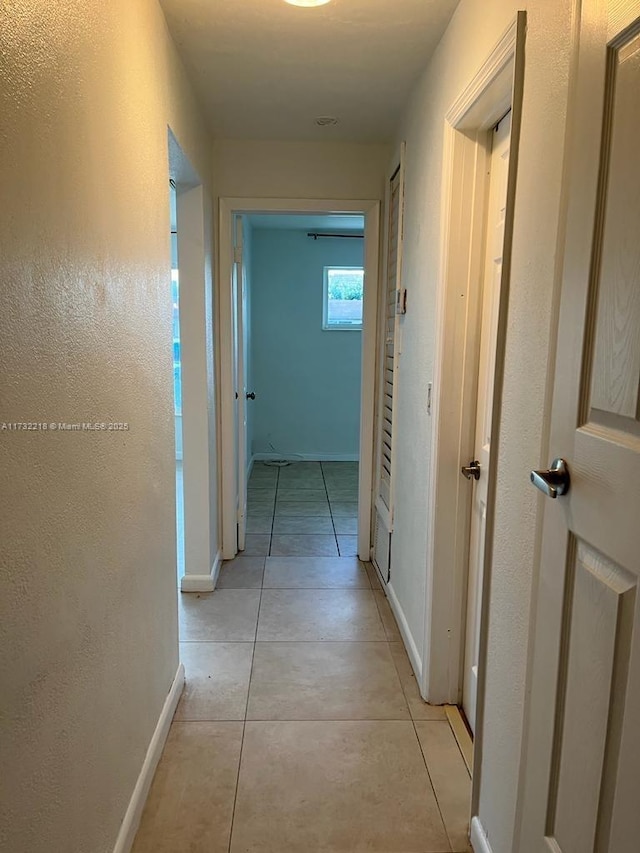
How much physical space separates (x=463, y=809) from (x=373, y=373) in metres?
2.18

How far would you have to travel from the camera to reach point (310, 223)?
5781mm

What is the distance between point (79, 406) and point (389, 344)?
210 cm

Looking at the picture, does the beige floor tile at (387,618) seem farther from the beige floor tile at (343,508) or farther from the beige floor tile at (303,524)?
the beige floor tile at (343,508)

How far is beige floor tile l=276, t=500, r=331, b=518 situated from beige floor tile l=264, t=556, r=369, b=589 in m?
0.89

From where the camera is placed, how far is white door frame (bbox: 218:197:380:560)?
3205mm

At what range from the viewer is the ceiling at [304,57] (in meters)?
1.85

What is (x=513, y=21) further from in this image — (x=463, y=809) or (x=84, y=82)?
(x=463, y=809)

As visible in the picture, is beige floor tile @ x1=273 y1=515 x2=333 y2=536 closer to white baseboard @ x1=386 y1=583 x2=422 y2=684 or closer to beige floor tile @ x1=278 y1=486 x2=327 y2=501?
beige floor tile @ x1=278 y1=486 x2=327 y2=501

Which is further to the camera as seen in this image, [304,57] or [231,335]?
[231,335]

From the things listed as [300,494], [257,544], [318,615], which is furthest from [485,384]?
[300,494]

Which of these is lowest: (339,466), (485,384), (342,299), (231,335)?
(339,466)

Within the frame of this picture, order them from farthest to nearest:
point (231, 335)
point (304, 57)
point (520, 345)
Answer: point (231, 335) → point (304, 57) → point (520, 345)

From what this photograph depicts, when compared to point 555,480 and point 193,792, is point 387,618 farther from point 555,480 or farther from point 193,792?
point 555,480

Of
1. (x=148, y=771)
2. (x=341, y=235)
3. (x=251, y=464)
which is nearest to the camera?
(x=148, y=771)
